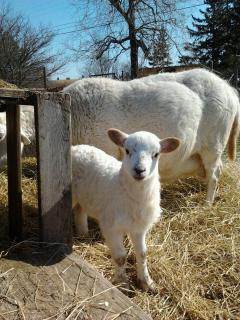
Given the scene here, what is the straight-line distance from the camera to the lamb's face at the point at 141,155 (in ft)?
9.13

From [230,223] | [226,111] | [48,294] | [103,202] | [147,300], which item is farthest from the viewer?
[226,111]

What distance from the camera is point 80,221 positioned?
13.1 feet

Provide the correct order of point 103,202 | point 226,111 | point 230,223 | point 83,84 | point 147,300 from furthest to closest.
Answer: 1. point 226,111
2. point 83,84
3. point 230,223
4. point 103,202
5. point 147,300

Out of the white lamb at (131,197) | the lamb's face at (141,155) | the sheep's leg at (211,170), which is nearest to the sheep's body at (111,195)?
the white lamb at (131,197)

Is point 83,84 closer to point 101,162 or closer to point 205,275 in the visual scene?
point 101,162

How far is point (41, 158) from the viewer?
3072mm

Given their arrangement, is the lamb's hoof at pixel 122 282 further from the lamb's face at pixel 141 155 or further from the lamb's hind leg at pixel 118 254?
the lamb's face at pixel 141 155

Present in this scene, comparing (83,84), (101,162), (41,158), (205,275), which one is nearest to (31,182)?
(83,84)

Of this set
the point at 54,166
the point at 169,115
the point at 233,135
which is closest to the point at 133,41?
the point at 233,135

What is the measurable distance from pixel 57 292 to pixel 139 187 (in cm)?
92

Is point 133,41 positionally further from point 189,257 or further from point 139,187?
point 139,187

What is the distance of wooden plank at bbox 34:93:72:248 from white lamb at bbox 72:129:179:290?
0.30m

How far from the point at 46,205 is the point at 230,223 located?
2091 mm

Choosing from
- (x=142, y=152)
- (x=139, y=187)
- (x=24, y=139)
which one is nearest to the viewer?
(x=142, y=152)
